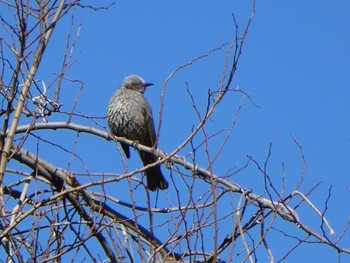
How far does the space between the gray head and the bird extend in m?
0.26

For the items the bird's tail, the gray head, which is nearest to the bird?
the bird's tail

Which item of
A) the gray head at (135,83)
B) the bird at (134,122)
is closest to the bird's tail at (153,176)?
the bird at (134,122)

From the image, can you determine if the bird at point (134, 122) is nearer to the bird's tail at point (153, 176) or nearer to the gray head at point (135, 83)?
the bird's tail at point (153, 176)

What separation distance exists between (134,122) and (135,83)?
0.98 metres

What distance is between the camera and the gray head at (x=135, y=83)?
10305mm

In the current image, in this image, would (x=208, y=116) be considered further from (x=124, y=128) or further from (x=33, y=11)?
(x=124, y=128)

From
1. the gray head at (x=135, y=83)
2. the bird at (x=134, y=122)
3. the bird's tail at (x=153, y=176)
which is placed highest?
the gray head at (x=135, y=83)

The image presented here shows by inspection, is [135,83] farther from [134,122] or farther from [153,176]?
[153,176]

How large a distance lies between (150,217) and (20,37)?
1.12 metres

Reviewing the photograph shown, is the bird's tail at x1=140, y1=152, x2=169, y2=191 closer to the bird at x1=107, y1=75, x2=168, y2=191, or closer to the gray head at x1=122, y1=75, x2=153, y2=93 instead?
the bird at x1=107, y1=75, x2=168, y2=191

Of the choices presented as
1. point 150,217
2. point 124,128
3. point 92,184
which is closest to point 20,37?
point 92,184

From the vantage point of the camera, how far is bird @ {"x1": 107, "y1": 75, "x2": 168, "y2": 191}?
9.24 meters

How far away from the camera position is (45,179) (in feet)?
15.8

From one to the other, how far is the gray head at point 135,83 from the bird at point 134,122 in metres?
0.26
